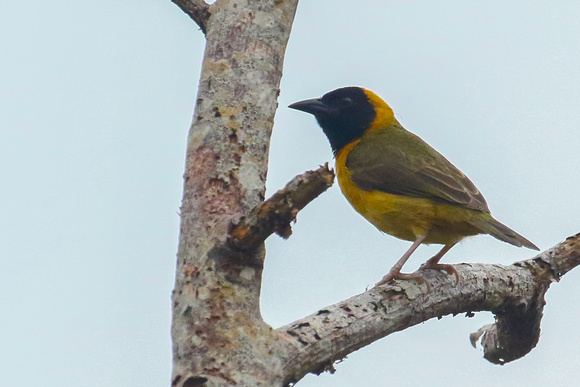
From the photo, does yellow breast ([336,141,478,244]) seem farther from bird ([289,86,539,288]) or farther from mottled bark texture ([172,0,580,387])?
mottled bark texture ([172,0,580,387])

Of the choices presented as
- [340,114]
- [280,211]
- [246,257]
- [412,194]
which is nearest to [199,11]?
[246,257]

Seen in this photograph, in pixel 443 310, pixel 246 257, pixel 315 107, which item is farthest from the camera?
pixel 315 107

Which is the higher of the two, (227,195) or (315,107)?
(315,107)

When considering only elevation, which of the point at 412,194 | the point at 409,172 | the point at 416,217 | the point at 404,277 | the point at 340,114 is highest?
the point at 340,114

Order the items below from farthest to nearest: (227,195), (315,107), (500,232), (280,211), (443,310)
Result: 1. (315,107)
2. (500,232)
3. (443,310)
4. (227,195)
5. (280,211)

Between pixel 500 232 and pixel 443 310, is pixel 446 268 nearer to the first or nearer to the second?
pixel 443 310

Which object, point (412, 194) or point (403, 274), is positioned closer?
point (403, 274)

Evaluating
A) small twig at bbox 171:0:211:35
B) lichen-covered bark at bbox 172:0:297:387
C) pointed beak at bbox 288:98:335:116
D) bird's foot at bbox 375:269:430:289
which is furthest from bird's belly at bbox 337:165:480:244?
small twig at bbox 171:0:211:35

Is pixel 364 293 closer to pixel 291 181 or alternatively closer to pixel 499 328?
pixel 291 181
